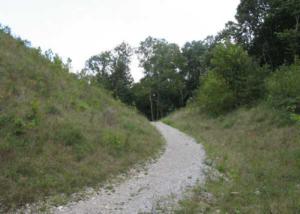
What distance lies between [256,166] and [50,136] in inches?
296

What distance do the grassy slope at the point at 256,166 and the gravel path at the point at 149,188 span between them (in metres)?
0.78

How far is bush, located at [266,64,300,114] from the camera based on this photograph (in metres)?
15.7

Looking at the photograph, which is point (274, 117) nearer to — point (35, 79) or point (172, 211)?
point (172, 211)

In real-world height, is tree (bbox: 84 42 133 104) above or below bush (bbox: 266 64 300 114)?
above

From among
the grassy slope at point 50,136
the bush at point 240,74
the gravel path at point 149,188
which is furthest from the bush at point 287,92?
the grassy slope at point 50,136

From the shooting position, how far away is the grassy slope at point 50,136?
777 cm

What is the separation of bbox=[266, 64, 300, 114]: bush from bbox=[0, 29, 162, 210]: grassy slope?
27.0 feet

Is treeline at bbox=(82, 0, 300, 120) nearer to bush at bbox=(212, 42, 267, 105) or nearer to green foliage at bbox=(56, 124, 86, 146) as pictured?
bush at bbox=(212, 42, 267, 105)

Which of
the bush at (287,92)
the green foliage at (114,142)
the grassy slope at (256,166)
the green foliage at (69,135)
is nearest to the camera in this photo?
the grassy slope at (256,166)

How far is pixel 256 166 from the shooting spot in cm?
978

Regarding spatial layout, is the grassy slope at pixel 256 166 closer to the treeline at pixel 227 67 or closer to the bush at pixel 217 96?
A: the treeline at pixel 227 67

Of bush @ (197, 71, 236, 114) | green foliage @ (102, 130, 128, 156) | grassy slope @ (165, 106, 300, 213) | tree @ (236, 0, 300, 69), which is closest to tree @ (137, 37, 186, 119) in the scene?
tree @ (236, 0, 300, 69)

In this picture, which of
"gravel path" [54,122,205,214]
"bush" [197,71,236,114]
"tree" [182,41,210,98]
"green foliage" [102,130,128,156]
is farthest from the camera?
"tree" [182,41,210,98]

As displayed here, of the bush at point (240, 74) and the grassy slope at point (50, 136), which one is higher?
the bush at point (240, 74)
